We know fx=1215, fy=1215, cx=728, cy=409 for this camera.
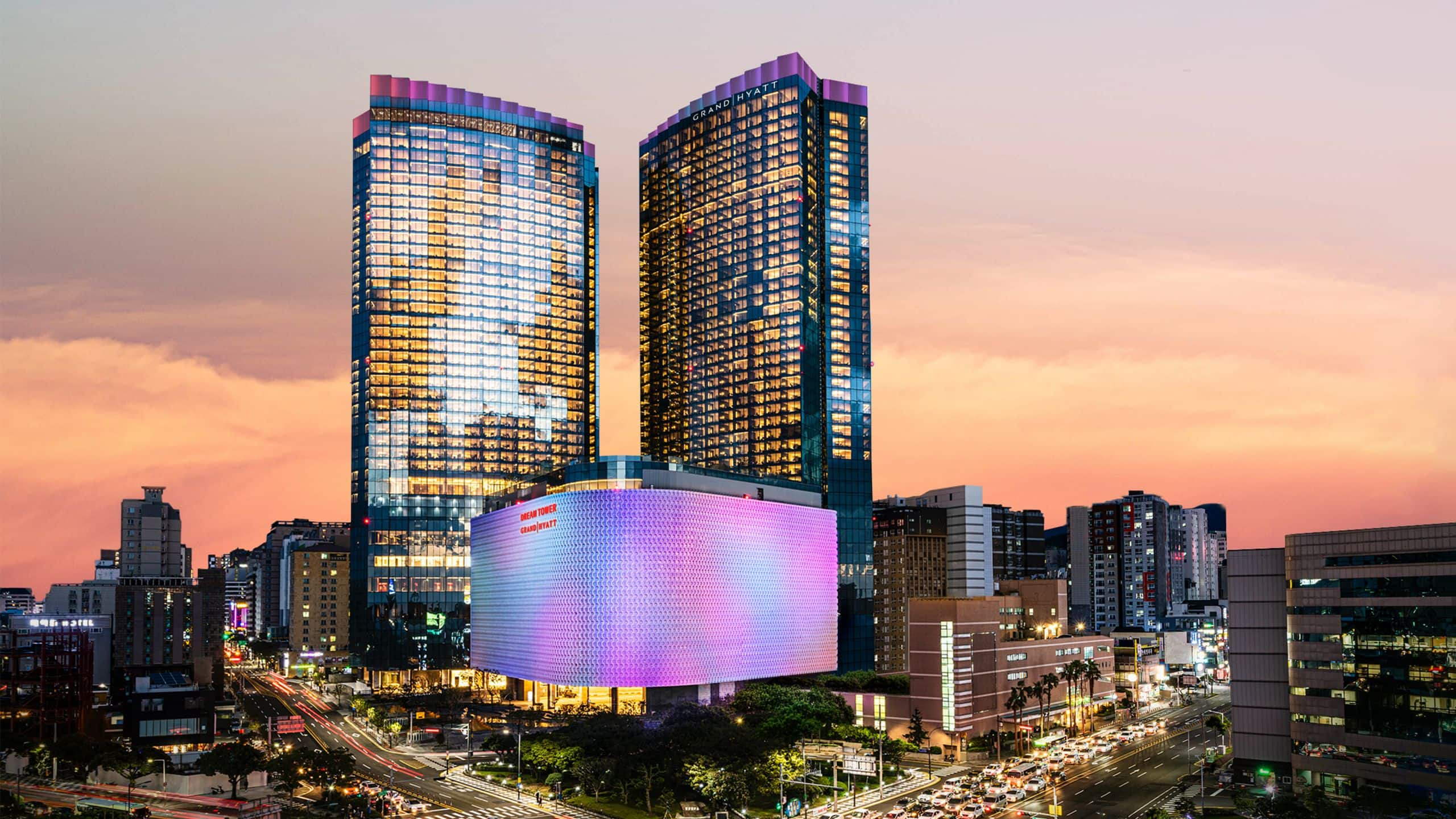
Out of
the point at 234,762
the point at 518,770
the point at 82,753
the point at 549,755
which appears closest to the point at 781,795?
the point at 549,755

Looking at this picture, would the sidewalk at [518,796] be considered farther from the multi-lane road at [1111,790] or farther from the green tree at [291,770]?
the multi-lane road at [1111,790]

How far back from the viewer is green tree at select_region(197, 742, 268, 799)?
161125 millimetres

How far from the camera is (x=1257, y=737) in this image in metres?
→ 156

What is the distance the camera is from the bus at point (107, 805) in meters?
147

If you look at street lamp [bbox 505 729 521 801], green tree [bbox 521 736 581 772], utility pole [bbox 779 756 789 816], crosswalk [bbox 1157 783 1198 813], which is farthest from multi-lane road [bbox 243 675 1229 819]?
utility pole [bbox 779 756 789 816]

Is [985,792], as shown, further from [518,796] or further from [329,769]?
[329,769]

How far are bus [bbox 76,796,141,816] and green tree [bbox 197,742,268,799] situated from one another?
10.5 m

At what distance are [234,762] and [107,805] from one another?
1555 centimetres

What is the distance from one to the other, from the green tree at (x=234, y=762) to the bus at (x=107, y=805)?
10.5 metres

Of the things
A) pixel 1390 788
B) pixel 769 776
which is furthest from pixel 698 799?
pixel 1390 788

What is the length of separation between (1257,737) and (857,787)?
2152 inches

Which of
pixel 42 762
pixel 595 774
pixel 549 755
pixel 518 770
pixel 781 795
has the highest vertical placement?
pixel 781 795

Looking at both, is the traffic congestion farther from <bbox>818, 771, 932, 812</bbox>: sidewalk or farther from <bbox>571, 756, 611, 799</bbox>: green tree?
<bbox>571, 756, 611, 799</bbox>: green tree

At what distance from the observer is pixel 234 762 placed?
529 feet
